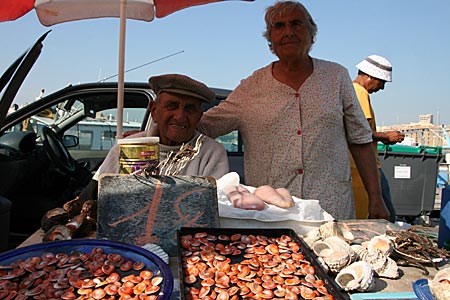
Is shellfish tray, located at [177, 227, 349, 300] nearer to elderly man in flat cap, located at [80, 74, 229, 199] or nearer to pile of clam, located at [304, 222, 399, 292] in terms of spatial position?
pile of clam, located at [304, 222, 399, 292]

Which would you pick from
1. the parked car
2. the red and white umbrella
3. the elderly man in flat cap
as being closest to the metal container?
the elderly man in flat cap

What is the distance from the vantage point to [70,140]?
3527mm

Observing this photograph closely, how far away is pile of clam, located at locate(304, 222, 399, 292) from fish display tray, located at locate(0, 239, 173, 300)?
47 centimetres

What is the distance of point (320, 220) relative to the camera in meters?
1.39

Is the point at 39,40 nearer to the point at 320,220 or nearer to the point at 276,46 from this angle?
the point at 276,46

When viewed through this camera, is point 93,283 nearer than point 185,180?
Yes

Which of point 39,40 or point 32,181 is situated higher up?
point 39,40

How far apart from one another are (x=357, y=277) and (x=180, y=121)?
1115mm

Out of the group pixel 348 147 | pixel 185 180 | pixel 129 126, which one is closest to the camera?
pixel 185 180

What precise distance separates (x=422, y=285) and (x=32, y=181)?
3251 millimetres

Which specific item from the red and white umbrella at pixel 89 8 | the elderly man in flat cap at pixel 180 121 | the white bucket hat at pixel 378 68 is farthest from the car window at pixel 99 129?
the white bucket hat at pixel 378 68

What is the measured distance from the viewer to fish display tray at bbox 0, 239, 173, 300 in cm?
96

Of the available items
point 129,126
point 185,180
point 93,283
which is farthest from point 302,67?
point 129,126

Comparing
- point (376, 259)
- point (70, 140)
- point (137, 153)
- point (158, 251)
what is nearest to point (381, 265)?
point (376, 259)
